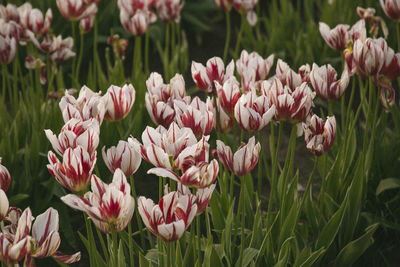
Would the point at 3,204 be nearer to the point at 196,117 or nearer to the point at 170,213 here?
the point at 170,213

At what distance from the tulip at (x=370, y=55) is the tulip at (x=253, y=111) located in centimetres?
40

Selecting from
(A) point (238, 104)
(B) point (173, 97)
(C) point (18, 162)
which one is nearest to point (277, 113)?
(A) point (238, 104)

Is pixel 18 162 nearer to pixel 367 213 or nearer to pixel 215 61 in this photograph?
pixel 215 61

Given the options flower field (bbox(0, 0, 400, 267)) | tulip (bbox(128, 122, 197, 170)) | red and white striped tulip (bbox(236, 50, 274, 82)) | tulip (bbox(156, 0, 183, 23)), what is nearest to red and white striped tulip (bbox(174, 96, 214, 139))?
flower field (bbox(0, 0, 400, 267))

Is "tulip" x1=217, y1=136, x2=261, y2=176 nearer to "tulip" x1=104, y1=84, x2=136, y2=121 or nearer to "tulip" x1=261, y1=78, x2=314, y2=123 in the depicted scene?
"tulip" x1=261, y1=78, x2=314, y2=123

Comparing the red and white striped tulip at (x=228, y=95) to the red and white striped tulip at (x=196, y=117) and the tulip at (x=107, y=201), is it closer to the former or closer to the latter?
the red and white striped tulip at (x=196, y=117)

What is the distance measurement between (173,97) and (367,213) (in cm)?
89

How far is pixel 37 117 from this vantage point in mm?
2445

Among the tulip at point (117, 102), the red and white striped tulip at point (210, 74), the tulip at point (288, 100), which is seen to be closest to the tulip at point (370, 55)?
the tulip at point (288, 100)

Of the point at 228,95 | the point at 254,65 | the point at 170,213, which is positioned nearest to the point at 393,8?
the point at 254,65

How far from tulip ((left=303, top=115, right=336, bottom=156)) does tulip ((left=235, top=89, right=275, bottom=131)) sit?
125 millimetres

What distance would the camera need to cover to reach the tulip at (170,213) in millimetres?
1253

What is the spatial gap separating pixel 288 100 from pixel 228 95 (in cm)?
15

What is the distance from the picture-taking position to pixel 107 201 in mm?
1241
